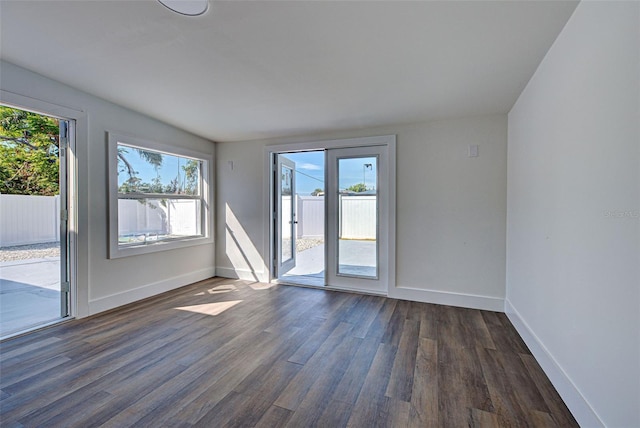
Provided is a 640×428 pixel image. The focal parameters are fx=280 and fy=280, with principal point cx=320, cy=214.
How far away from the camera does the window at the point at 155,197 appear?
3.40m

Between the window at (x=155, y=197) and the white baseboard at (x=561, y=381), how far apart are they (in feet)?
14.1

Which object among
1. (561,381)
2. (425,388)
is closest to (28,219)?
(425,388)

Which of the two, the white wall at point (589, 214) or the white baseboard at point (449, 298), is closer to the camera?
the white wall at point (589, 214)

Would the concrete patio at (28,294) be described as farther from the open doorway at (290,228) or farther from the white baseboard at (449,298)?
the white baseboard at (449,298)

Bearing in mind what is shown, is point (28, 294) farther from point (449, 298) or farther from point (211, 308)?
point (449, 298)

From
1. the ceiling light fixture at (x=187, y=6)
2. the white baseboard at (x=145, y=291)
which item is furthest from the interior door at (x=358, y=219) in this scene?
the ceiling light fixture at (x=187, y=6)

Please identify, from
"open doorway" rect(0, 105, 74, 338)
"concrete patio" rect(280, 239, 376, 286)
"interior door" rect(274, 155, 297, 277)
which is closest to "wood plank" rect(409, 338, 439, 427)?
"concrete patio" rect(280, 239, 376, 286)

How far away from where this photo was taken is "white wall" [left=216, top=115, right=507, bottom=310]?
3297 millimetres

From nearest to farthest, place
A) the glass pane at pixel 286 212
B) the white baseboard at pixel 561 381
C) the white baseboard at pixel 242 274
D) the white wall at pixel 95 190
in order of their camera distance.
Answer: the white baseboard at pixel 561 381 < the white wall at pixel 95 190 < the white baseboard at pixel 242 274 < the glass pane at pixel 286 212

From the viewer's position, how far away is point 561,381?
69.9 inches

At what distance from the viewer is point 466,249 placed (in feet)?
11.2

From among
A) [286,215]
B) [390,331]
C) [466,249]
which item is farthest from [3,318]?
[466,249]

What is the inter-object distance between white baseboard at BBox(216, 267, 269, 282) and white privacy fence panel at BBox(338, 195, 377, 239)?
1512mm

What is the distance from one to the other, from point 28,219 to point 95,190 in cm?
85
